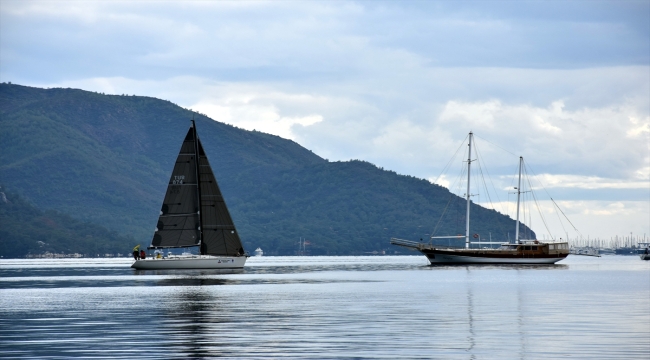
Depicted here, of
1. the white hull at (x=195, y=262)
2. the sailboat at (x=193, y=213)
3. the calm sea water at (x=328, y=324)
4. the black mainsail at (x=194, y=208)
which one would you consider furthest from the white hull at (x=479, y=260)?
the calm sea water at (x=328, y=324)

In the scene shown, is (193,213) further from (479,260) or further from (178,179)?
(479,260)

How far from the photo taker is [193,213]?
12575 centimetres

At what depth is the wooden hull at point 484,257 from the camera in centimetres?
17112

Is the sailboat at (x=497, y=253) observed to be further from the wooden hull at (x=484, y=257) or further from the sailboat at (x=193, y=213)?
the sailboat at (x=193, y=213)

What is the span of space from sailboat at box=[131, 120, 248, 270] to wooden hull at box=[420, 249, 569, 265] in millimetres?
56338

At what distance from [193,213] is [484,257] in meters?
62.5

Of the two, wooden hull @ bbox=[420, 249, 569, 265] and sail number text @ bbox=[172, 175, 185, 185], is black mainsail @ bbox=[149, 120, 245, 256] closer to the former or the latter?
sail number text @ bbox=[172, 175, 185, 185]

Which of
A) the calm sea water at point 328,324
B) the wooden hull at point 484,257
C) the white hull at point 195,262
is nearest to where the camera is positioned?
the calm sea water at point 328,324

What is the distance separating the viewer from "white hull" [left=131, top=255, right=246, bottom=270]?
12388 cm

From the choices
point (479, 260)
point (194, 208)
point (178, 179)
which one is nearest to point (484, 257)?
point (479, 260)

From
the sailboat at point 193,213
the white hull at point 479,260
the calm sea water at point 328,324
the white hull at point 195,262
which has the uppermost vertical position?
the sailboat at point 193,213

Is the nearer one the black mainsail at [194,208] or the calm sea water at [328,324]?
the calm sea water at [328,324]

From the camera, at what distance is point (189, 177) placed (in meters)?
126

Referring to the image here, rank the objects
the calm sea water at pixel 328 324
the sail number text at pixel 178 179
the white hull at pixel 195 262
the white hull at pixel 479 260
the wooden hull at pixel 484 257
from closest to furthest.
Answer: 1. the calm sea water at pixel 328 324
2. the white hull at pixel 195 262
3. the sail number text at pixel 178 179
4. the wooden hull at pixel 484 257
5. the white hull at pixel 479 260
